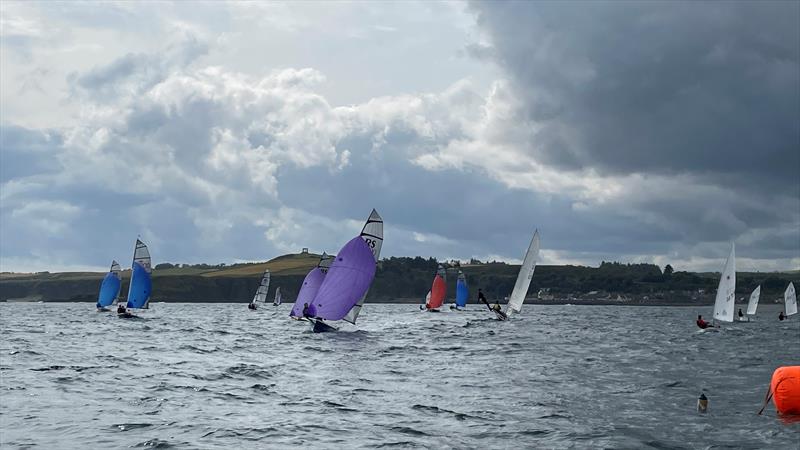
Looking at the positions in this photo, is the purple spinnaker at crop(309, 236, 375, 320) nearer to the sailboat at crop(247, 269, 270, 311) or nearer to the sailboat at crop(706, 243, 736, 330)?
the sailboat at crop(706, 243, 736, 330)

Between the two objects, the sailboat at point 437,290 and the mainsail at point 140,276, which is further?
the sailboat at point 437,290

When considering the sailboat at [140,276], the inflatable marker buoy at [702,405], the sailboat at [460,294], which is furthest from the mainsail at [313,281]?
the sailboat at [460,294]

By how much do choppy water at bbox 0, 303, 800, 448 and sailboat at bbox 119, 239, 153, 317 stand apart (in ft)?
158

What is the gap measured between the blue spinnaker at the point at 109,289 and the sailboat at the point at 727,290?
257ft

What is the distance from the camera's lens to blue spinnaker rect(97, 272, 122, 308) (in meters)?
123

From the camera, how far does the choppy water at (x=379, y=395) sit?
24.4m

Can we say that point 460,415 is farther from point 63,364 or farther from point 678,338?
point 678,338

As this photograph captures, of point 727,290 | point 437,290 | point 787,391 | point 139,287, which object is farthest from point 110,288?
point 787,391

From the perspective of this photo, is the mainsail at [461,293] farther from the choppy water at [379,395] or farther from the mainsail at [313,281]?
the choppy water at [379,395]

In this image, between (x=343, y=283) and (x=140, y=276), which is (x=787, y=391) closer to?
(x=343, y=283)

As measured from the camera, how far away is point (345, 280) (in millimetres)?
63188

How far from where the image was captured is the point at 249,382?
3644 cm

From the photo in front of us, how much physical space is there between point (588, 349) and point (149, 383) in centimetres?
3275

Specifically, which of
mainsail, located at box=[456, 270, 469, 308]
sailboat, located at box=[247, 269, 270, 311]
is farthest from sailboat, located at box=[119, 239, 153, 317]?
mainsail, located at box=[456, 270, 469, 308]
